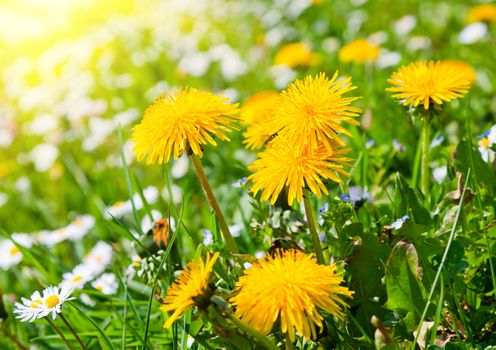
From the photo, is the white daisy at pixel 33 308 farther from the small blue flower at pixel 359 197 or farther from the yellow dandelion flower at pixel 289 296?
the small blue flower at pixel 359 197

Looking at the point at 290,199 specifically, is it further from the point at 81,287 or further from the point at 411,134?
the point at 411,134

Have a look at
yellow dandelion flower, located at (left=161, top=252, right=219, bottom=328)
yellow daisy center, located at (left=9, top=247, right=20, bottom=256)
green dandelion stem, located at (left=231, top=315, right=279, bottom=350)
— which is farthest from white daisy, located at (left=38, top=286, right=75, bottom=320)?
yellow daisy center, located at (left=9, top=247, right=20, bottom=256)

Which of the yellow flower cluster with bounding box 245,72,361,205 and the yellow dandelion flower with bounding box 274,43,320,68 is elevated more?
the yellow dandelion flower with bounding box 274,43,320,68

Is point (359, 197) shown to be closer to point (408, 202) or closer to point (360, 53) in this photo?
point (408, 202)

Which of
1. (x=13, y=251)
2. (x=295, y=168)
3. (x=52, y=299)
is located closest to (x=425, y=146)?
(x=295, y=168)

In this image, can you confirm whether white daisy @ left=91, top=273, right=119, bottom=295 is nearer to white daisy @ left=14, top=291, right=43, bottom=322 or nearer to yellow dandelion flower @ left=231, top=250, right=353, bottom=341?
white daisy @ left=14, top=291, right=43, bottom=322

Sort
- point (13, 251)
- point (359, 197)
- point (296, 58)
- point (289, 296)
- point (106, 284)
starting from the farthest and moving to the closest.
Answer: point (296, 58), point (13, 251), point (106, 284), point (359, 197), point (289, 296)

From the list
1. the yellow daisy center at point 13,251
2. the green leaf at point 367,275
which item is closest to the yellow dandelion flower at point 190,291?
the green leaf at point 367,275

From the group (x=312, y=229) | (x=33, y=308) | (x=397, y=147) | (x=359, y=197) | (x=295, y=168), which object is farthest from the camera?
(x=397, y=147)
